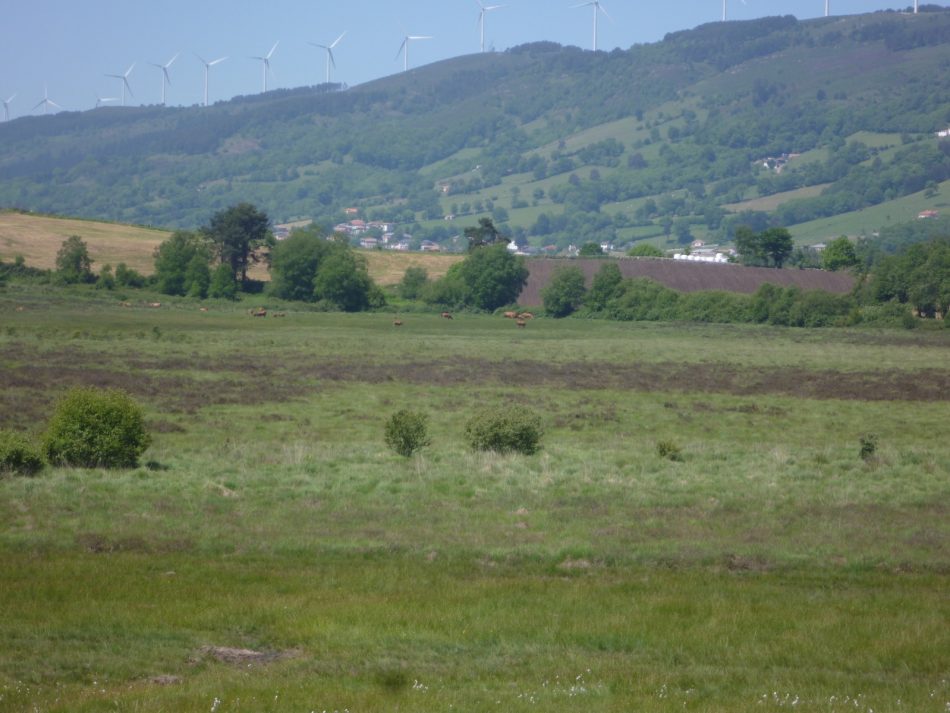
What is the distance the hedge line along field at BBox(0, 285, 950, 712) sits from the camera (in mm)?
11508

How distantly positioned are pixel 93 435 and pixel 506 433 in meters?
9.51

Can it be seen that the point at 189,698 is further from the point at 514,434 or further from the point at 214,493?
the point at 514,434

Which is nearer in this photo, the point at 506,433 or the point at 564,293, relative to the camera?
the point at 506,433

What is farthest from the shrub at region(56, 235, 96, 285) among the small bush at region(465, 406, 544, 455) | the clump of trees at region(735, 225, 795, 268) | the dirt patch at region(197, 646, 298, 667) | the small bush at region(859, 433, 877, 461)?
the dirt patch at region(197, 646, 298, 667)

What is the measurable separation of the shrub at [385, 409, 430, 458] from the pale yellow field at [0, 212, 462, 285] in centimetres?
10277

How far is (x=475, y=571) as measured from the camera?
17.0 meters

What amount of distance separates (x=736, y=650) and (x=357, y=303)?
110717 mm

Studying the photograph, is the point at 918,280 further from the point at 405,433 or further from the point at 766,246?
the point at 405,433

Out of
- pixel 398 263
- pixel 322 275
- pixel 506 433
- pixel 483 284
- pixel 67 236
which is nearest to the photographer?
pixel 506 433

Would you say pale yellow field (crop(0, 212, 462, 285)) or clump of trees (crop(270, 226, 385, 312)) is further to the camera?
pale yellow field (crop(0, 212, 462, 285))

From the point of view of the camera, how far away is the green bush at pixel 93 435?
80.4 feet

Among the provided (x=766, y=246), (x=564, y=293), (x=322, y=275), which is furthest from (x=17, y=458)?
(x=766, y=246)

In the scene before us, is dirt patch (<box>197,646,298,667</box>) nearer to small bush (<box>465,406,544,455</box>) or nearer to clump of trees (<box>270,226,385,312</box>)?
small bush (<box>465,406,544,455</box>)

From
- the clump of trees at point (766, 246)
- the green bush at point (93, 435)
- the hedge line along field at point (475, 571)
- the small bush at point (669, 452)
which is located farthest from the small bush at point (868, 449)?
the clump of trees at point (766, 246)
